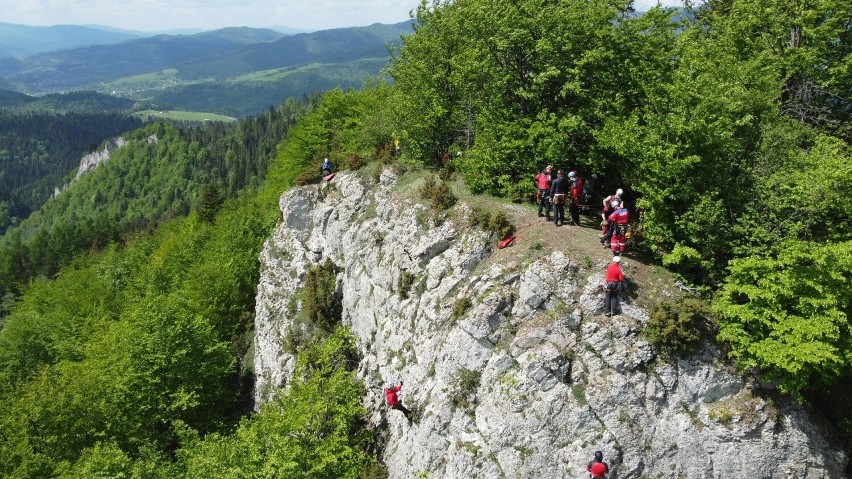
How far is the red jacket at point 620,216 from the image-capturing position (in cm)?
1905

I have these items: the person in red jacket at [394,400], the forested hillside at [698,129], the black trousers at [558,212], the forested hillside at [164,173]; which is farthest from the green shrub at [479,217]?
the forested hillside at [164,173]

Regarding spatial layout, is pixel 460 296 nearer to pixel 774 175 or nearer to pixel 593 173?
pixel 593 173

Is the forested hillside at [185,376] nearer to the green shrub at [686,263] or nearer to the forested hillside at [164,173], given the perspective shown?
the green shrub at [686,263]

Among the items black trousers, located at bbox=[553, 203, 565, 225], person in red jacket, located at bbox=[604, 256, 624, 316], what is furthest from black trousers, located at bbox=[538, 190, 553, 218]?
person in red jacket, located at bbox=[604, 256, 624, 316]

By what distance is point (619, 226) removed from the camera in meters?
19.4

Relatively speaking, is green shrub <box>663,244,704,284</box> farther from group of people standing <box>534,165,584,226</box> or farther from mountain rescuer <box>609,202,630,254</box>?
group of people standing <box>534,165,584,226</box>

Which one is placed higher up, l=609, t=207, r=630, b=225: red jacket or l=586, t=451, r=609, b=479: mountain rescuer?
l=609, t=207, r=630, b=225: red jacket

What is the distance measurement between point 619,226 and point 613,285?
3138 mm

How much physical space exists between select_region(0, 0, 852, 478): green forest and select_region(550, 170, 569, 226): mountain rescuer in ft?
7.47

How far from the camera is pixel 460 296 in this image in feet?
69.9

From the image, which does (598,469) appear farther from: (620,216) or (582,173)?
(582,173)

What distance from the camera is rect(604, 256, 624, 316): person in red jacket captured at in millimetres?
17156

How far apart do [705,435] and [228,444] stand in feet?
61.3

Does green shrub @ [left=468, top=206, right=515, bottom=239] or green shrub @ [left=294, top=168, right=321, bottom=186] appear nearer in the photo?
green shrub @ [left=468, top=206, right=515, bottom=239]
